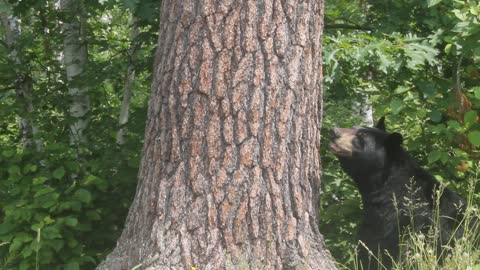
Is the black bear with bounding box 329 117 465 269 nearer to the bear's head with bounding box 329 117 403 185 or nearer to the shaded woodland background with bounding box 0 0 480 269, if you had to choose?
the bear's head with bounding box 329 117 403 185

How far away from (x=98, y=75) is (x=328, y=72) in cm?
243

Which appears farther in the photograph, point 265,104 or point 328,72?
point 328,72

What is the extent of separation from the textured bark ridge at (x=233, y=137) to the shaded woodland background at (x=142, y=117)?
1.17 meters

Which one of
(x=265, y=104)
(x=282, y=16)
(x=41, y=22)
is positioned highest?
(x=41, y=22)

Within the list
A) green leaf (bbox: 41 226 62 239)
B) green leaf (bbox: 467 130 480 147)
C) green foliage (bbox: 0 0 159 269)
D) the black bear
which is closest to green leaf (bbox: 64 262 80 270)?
green foliage (bbox: 0 0 159 269)

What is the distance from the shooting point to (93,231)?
6.14m

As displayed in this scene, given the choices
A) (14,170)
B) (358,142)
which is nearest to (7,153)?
(14,170)

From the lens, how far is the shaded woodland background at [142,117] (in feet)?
17.6

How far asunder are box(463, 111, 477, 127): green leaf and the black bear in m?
0.55

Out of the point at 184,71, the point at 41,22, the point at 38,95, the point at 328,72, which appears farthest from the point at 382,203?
the point at 41,22

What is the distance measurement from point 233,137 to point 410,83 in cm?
261

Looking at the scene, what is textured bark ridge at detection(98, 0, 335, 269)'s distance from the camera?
12.9ft

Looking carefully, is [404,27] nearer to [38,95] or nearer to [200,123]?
[200,123]

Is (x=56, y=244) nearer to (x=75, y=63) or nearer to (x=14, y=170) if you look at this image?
(x=14, y=170)
